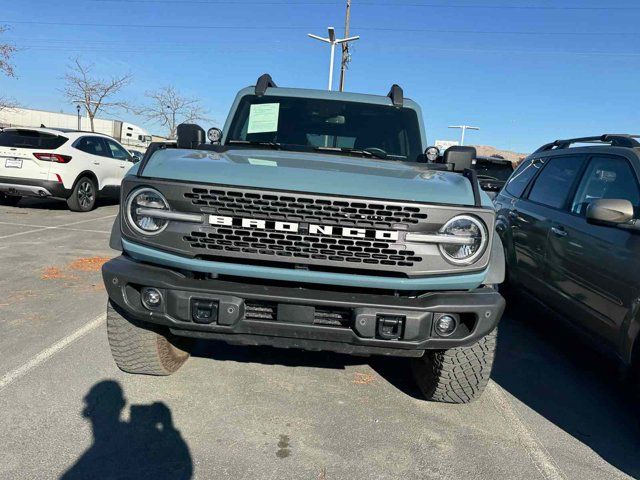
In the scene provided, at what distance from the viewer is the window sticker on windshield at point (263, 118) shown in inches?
154

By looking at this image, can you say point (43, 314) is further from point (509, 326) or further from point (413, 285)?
point (509, 326)

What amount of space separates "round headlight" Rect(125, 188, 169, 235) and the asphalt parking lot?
1085 millimetres

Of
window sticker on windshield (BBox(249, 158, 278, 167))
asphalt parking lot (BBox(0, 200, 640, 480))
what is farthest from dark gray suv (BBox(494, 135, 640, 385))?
window sticker on windshield (BBox(249, 158, 278, 167))

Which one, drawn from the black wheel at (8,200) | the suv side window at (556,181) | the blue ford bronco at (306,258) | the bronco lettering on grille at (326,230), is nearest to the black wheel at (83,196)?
the black wheel at (8,200)

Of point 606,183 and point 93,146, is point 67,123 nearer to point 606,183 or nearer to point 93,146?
point 93,146

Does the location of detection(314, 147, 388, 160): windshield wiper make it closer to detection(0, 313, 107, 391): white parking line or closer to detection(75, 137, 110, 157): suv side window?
detection(0, 313, 107, 391): white parking line

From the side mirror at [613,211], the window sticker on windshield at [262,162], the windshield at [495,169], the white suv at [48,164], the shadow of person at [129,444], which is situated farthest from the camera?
Answer: the windshield at [495,169]

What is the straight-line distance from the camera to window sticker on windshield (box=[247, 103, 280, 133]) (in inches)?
154

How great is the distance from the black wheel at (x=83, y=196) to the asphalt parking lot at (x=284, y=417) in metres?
6.44

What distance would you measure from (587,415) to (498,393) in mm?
556

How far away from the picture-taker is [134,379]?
10.4 feet

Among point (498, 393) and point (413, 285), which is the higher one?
point (413, 285)

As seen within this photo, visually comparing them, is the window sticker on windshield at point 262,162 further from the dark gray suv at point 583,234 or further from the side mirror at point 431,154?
the dark gray suv at point 583,234

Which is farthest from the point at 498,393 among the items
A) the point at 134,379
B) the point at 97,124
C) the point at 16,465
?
the point at 97,124
